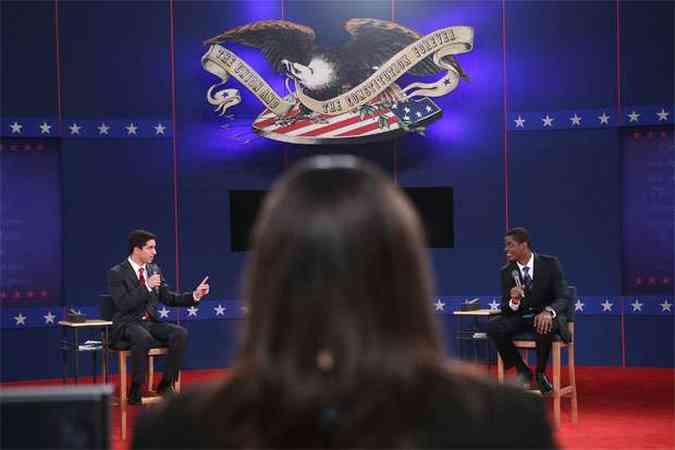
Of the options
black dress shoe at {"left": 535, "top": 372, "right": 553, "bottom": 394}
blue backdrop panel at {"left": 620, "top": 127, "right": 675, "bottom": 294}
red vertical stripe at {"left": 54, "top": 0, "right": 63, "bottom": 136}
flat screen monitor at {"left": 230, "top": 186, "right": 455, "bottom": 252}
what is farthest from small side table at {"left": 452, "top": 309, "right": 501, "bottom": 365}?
red vertical stripe at {"left": 54, "top": 0, "right": 63, "bottom": 136}

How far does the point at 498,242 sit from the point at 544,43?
191 centimetres

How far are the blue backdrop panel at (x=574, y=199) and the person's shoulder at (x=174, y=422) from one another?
819 cm

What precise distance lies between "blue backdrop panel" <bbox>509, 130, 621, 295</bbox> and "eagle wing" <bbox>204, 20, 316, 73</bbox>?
2.15 metres

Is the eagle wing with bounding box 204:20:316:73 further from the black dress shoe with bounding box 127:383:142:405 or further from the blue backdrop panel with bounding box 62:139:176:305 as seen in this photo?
Result: the black dress shoe with bounding box 127:383:142:405

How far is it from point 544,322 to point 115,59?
483 cm

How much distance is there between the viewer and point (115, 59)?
895 cm

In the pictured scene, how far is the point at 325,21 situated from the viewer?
30.1ft

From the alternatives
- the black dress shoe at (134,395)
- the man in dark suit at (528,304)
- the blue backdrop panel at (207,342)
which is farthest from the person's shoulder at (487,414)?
the blue backdrop panel at (207,342)

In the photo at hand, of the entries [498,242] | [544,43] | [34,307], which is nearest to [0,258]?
[34,307]

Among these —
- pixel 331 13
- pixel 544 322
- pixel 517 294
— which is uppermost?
pixel 331 13

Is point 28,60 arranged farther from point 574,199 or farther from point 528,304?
point 574,199

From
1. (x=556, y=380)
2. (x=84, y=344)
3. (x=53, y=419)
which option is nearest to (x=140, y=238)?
(x=84, y=344)

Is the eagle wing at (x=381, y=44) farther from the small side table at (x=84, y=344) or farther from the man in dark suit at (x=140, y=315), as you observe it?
the small side table at (x=84, y=344)

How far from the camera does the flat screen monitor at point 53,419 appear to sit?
5.03 feet
